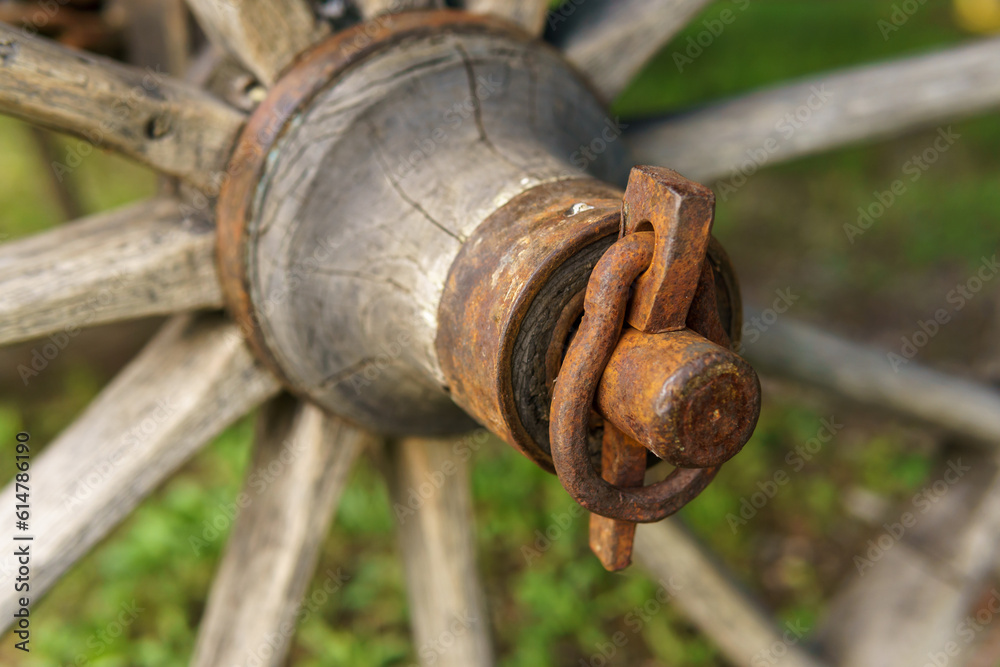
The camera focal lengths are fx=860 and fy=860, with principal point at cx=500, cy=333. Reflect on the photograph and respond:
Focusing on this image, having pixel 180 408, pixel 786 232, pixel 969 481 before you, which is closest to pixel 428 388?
pixel 180 408

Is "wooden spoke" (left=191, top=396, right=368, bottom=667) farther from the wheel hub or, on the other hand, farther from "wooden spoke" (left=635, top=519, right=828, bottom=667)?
"wooden spoke" (left=635, top=519, right=828, bottom=667)

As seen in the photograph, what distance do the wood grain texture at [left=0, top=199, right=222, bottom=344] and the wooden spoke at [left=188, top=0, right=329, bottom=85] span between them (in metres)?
0.26

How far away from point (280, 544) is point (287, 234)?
560 mm

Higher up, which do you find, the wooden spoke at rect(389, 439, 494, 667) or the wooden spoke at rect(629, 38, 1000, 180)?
the wooden spoke at rect(629, 38, 1000, 180)

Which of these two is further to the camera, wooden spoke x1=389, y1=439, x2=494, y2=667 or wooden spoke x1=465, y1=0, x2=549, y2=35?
wooden spoke x1=389, y1=439, x2=494, y2=667

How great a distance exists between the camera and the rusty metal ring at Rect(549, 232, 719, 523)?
0.81m

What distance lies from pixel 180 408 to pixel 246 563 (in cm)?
33

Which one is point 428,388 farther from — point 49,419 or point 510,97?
point 49,419

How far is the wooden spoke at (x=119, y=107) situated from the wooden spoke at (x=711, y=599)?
109 centimetres

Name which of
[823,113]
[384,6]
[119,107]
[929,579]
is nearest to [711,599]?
[929,579]

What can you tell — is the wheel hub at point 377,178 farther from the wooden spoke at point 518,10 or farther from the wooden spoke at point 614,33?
the wooden spoke at point 614,33

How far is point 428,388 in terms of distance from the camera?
135 centimetres

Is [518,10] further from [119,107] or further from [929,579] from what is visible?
[929,579]

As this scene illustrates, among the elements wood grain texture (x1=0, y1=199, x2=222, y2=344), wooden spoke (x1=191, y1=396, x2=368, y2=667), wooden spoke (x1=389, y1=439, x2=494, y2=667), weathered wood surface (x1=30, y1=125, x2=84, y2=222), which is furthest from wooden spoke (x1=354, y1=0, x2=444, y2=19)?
weathered wood surface (x1=30, y1=125, x2=84, y2=222)
